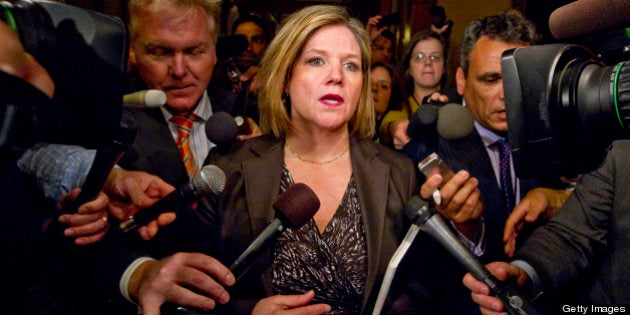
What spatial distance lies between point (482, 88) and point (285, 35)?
829 millimetres

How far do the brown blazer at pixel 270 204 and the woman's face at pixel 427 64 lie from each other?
4.25ft

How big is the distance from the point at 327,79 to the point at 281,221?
1.89 feet

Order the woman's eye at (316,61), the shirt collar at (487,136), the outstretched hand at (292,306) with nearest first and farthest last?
the outstretched hand at (292,306) → the woman's eye at (316,61) → the shirt collar at (487,136)

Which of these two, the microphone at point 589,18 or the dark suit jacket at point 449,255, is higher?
the microphone at point 589,18

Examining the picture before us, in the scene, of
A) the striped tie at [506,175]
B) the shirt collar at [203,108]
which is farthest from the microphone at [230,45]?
the striped tie at [506,175]

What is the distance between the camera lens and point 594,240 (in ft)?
4.58

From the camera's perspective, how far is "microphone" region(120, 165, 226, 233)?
94 centimetres

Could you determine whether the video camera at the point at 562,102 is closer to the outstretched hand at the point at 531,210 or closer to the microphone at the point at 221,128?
the outstretched hand at the point at 531,210

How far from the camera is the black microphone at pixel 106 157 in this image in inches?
36.0

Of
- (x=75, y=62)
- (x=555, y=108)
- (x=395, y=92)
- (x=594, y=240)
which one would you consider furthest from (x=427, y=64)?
(x=75, y=62)

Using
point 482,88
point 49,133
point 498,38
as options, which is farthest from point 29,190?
point 498,38

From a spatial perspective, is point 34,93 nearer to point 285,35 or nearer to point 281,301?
point 281,301

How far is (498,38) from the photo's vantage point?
184cm

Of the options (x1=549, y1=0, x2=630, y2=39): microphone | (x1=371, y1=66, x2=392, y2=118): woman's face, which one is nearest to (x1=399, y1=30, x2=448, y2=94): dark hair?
(x1=371, y1=66, x2=392, y2=118): woman's face
